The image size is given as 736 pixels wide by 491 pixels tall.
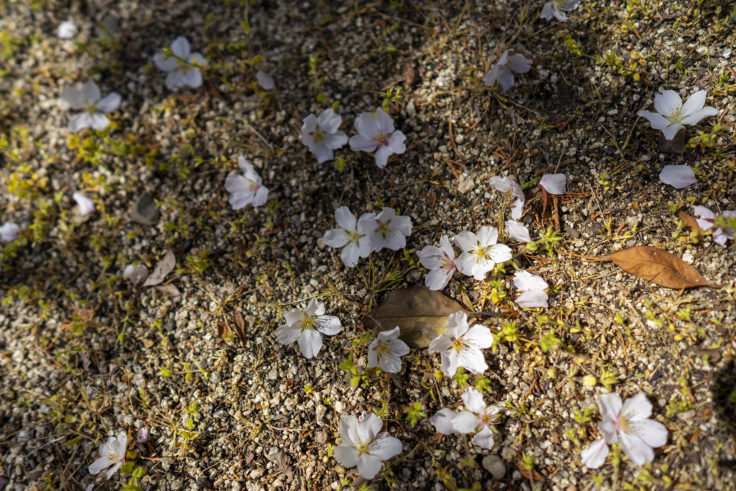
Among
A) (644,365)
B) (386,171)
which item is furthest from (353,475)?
(386,171)

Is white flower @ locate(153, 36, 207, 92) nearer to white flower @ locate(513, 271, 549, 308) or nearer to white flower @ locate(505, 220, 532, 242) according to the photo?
white flower @ locate(505, 220, 532, 242)

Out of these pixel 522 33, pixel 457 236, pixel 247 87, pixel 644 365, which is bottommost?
pixel 644 365

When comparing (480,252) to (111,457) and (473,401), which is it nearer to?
(473,401)

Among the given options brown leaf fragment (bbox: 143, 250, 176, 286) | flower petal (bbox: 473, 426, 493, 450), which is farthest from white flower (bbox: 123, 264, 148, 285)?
flower petal (bbox: 473, 426, 493, 450)

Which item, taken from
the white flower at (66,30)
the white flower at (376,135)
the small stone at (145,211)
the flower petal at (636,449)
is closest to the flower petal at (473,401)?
the flower petal at (636,449)

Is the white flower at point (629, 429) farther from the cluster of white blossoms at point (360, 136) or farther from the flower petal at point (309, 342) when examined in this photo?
the cluster of white blossoms at point (360, 136)

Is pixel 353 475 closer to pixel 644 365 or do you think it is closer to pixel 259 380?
pixel 259 380

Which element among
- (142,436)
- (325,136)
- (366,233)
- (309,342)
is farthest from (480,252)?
(142,436)
